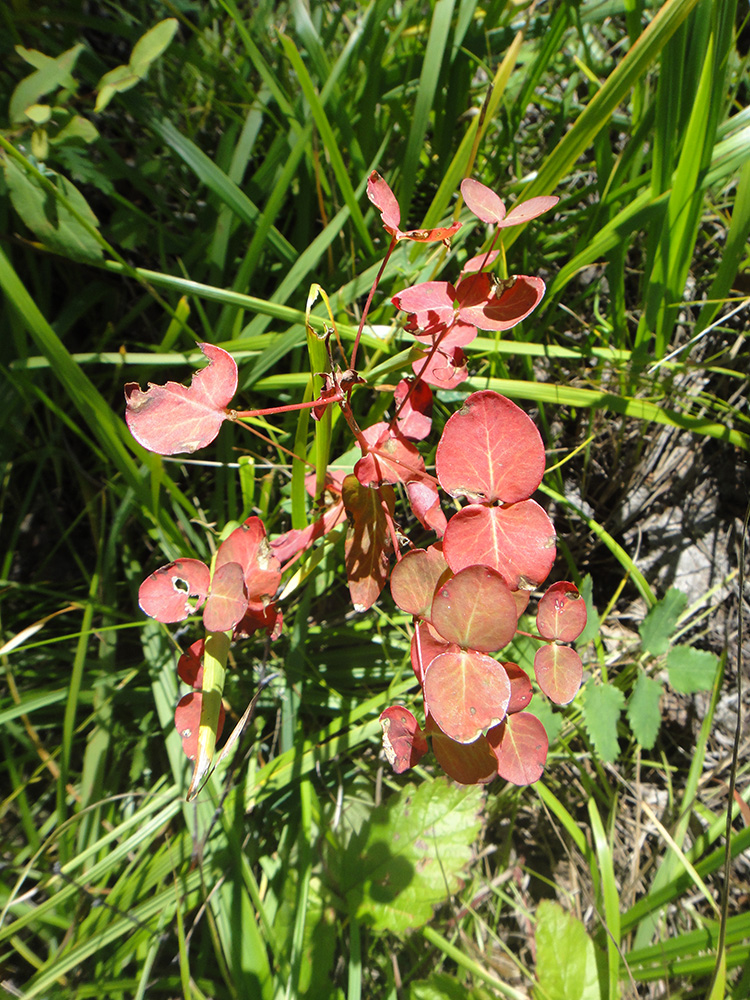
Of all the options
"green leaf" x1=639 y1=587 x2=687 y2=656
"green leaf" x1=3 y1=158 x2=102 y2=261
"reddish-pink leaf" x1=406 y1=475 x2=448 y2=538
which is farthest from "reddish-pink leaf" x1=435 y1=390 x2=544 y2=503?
"green leaf" x1=3 y1=158 x2=102 y2=261

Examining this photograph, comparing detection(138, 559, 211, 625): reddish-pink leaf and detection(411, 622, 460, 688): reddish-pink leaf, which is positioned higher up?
detection(411, 622, 460, 688): reddish-pink leaf

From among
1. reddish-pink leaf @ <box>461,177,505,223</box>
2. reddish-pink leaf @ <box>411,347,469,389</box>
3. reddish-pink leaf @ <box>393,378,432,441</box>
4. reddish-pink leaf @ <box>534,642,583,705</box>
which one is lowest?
reddish-pink leaf @ <box>534,642,583,705</box>

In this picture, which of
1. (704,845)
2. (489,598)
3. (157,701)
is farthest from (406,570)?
(704,845)

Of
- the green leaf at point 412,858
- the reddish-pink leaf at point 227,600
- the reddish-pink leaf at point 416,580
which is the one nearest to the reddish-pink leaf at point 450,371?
the reddish-pink leaf at point 416,580

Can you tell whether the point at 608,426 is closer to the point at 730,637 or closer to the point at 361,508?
the point at 730,637

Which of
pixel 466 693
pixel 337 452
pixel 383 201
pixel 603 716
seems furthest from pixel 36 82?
pixel 603 716

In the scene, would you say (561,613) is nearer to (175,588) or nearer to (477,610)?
(477,610)

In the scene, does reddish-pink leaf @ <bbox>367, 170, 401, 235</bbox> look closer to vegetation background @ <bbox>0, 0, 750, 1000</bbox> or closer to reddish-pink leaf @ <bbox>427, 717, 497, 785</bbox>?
vegetation background @ <bbox>0, 0, 750, 1000</bbox>
